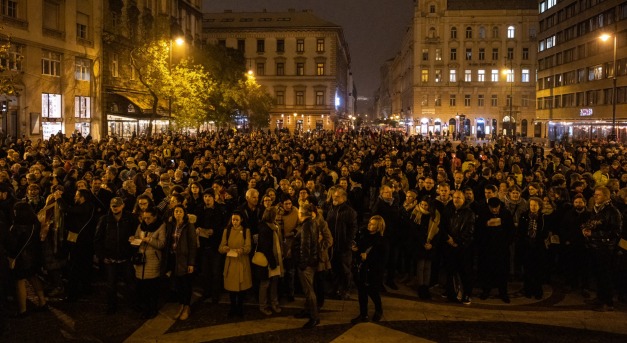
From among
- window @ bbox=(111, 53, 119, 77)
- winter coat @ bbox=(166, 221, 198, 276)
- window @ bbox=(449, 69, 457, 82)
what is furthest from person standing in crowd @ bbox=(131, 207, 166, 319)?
window @ bbox=(449, 69, 457, 82)

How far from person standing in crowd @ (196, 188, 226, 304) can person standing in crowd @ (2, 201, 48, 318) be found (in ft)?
7.53

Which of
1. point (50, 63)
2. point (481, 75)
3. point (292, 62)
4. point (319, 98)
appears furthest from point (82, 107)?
point (481, 75)

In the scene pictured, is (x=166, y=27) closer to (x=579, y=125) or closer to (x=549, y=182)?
(x=549, y=182)

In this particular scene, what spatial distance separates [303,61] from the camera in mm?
86250

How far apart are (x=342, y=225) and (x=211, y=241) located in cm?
204

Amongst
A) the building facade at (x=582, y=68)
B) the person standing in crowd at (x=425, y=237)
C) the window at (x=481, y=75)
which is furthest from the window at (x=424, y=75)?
the person standing in crowd at (x=425, y=237)

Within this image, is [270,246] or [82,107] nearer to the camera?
[270,246]

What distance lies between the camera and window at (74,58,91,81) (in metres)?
36.8

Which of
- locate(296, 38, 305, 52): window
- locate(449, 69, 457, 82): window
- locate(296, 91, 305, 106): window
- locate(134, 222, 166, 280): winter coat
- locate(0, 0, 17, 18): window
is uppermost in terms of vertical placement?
locate(296, 38, 305, 52): window

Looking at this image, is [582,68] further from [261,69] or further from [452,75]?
[261,69]

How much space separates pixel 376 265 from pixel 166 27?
34195 millimetres

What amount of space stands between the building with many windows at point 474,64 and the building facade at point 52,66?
61921 millimetres

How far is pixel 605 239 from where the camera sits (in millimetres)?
9125

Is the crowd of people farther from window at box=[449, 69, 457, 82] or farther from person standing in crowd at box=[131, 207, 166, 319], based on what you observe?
window at box=[449, 69, 457, 82]
